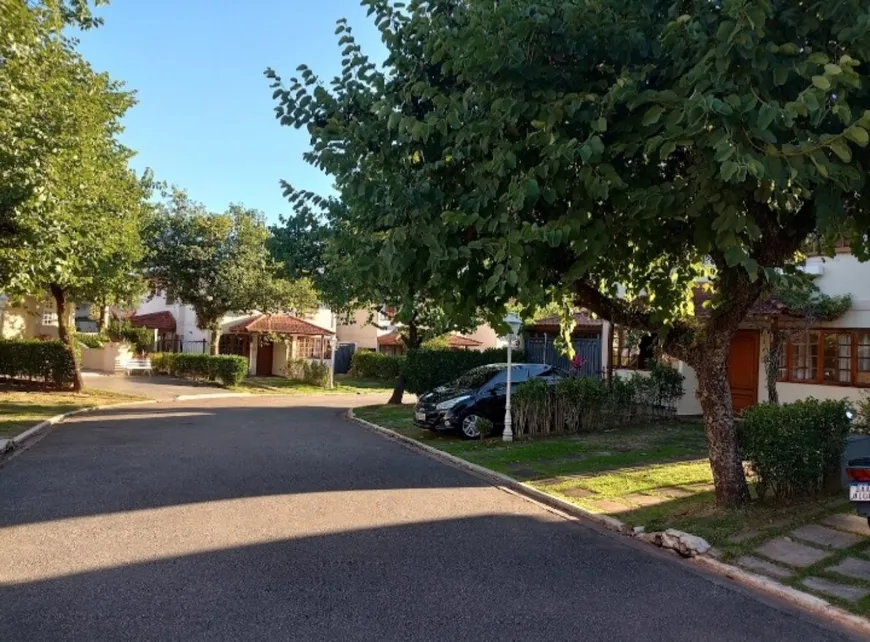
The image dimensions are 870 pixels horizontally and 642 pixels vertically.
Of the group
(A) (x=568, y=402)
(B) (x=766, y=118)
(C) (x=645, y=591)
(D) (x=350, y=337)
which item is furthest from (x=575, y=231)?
(D) (x=350, y=337)

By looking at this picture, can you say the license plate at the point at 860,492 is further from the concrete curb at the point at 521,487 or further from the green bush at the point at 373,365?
the green bush at the point at 373,365

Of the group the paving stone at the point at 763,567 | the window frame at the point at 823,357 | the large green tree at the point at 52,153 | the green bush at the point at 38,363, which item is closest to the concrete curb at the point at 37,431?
the large green tree at the point at 52,153

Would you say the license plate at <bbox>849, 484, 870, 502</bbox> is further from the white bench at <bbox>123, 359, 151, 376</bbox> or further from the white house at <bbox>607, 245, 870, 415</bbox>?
the white bench at <bbox>123, 359, 151, 376</bbox>

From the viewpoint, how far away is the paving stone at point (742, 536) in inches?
251

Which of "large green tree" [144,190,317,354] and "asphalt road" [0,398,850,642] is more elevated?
"large green tree" [144,190,317,354]

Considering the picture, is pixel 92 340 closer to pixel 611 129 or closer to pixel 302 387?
pixel 302 387

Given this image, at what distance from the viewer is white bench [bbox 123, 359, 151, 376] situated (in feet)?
116

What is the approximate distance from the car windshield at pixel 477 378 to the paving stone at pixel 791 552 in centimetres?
896

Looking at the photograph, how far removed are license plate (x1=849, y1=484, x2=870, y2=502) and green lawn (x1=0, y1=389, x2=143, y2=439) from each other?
45.1 ft

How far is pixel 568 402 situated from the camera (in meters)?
14.1

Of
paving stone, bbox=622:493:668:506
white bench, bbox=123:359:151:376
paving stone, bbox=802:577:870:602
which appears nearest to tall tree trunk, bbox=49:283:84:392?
white bench, bbox=123:359:151:376

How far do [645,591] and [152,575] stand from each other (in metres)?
3.91

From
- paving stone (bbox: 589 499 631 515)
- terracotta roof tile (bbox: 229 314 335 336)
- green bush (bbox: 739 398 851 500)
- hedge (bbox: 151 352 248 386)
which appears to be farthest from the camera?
terracotta roof tile (bbox: 229 314 335 336)

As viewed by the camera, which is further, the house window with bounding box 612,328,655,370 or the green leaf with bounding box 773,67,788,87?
the house window with bounding box 612,328,655,370
